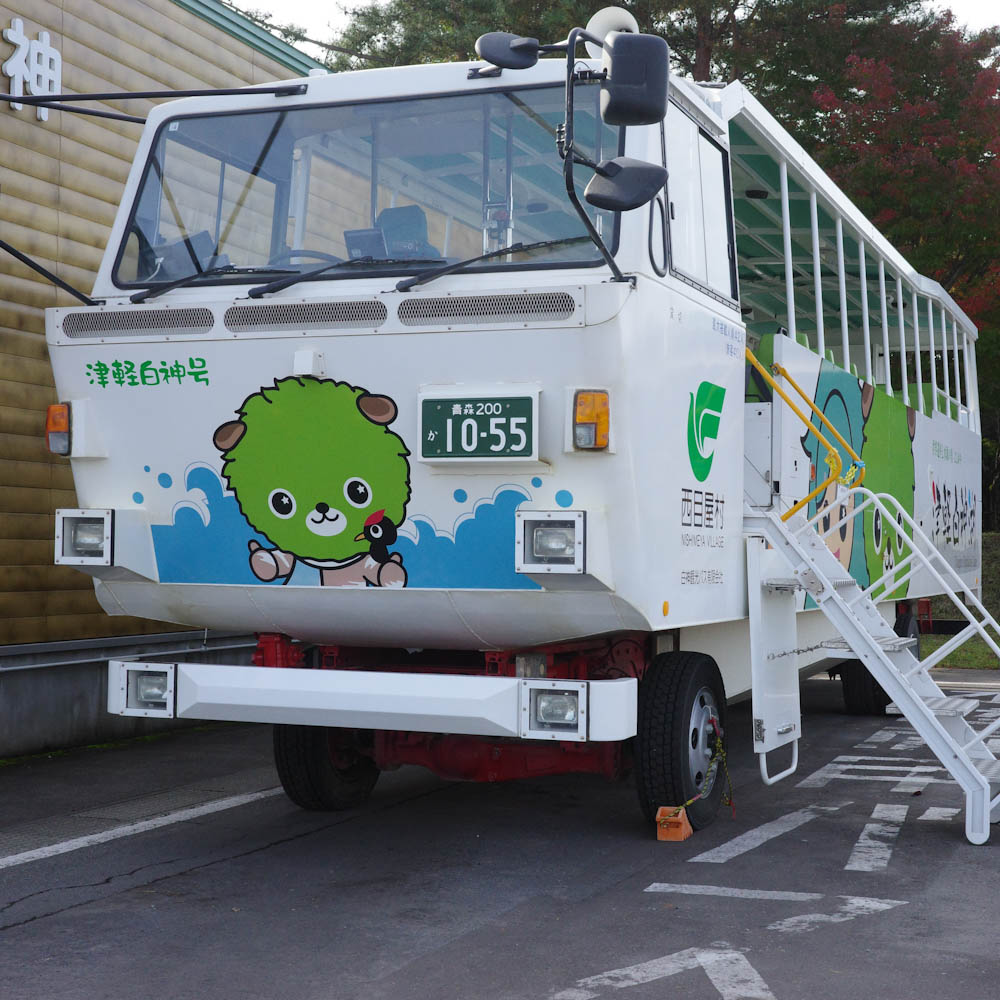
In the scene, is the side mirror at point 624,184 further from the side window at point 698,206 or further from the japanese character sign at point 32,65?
the japanese character sign at point 32,65

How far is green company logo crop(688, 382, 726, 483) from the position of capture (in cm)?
593

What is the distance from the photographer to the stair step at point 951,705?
6875 mm

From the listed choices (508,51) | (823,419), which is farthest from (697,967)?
(823,419)

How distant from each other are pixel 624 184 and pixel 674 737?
8.04 ft

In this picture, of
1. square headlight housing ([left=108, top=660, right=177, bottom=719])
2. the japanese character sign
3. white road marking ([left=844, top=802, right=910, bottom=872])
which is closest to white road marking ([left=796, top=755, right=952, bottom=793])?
white road marking ([left=844, top=802, right=910, bottom=872])

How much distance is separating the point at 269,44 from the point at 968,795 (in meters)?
8.36

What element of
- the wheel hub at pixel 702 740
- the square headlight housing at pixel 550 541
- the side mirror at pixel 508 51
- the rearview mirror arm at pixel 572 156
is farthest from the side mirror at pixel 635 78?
the wheel hub at pixel 702 740

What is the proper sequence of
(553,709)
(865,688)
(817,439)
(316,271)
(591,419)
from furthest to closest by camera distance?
(865,688), (817,439), (316,271), (553,709), (591,419)

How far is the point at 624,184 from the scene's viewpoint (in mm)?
5023

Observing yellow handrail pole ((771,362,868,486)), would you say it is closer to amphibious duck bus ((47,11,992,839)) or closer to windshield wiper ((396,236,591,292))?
amphibious duck bus ((47,11,992,839))

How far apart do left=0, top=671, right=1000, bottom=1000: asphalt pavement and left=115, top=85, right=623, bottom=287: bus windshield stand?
2550 millimetres

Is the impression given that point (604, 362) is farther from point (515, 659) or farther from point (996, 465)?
point (996, 465)

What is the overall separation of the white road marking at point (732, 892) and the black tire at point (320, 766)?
2023 mm

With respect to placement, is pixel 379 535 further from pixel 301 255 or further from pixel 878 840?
pixel 878 840
